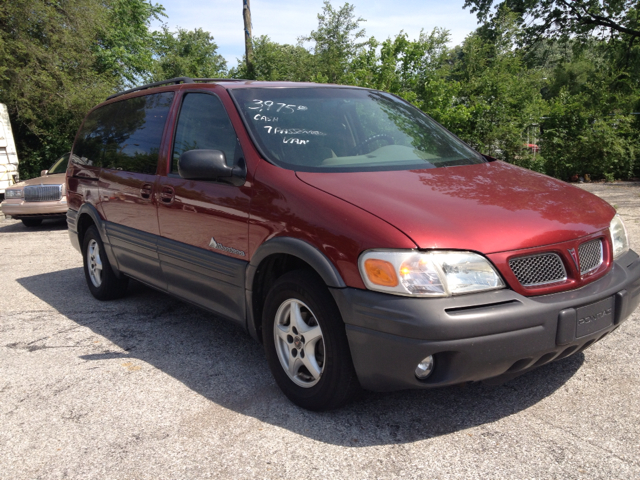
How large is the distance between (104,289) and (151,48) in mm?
28473

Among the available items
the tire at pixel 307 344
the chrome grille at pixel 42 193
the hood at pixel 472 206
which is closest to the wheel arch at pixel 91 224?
the tire at pixel 307 344

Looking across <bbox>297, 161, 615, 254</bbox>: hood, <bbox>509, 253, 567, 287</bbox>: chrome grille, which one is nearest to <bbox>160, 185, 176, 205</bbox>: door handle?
<bbox>297, 161, 615, 254</bbox>: hood

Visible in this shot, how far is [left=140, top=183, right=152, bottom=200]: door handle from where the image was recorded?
4441mm

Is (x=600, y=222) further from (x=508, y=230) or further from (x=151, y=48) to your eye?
(x=151, y=48)

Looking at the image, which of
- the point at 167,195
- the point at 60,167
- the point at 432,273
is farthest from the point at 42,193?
the point at 432,273

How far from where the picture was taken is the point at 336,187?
315 cm

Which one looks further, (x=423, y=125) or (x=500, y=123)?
(x=500, y=123)

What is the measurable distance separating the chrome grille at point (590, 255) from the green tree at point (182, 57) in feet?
80.8

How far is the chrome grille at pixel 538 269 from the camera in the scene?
278 centimetres

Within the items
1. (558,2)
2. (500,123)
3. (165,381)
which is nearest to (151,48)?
(558,2)

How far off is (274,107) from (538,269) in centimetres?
197

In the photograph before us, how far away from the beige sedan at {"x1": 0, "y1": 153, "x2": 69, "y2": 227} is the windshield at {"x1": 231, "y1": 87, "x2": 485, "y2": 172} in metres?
8.45

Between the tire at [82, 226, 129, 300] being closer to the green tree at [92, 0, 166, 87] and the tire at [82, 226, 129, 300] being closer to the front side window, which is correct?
the front side window

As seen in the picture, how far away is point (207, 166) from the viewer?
3490 millimetres
